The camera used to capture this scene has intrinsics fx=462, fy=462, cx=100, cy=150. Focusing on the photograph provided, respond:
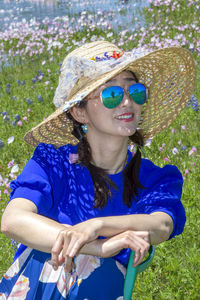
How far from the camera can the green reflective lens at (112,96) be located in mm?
2207

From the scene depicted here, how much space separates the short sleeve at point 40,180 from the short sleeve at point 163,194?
1.52 feet

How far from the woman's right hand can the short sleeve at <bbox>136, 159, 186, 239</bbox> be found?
0.37m

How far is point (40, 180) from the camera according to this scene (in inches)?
88.7

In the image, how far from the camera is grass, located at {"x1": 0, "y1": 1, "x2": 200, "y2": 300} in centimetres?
331

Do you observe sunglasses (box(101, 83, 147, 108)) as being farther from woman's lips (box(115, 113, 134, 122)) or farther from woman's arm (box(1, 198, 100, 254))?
woman's arm (box(1, 198, 100, 254))

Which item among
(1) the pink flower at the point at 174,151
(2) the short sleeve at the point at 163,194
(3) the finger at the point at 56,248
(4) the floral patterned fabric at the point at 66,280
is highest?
(3) the finger at the point at 56,248

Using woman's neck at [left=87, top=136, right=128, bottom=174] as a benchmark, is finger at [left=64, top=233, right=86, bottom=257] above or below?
above

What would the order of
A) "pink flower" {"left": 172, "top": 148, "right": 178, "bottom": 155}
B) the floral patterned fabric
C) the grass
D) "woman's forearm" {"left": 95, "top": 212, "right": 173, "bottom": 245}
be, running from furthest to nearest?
"pink flower" {"left": 172, "top": 148, "right": 178, "bottom": 155}, the grass, the floral patterned fabric, "woman's forearm" {"left": 95, "top": 212, "right": 173, "bottom": 245}

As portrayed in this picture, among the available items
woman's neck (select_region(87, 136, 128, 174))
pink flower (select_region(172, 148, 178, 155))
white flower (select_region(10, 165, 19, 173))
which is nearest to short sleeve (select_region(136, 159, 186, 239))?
woman's neck (select_region(87, 136, 128, 174))

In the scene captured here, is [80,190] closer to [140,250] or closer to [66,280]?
[66,280]

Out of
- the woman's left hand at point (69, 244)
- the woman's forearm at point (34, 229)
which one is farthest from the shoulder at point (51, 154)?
the woman's left hand at point (69, 244)

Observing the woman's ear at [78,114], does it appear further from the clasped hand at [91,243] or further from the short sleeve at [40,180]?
the clasped hand at [91,243]

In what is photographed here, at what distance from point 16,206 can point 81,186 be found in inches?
16.9

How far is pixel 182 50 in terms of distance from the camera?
98.7 inches
